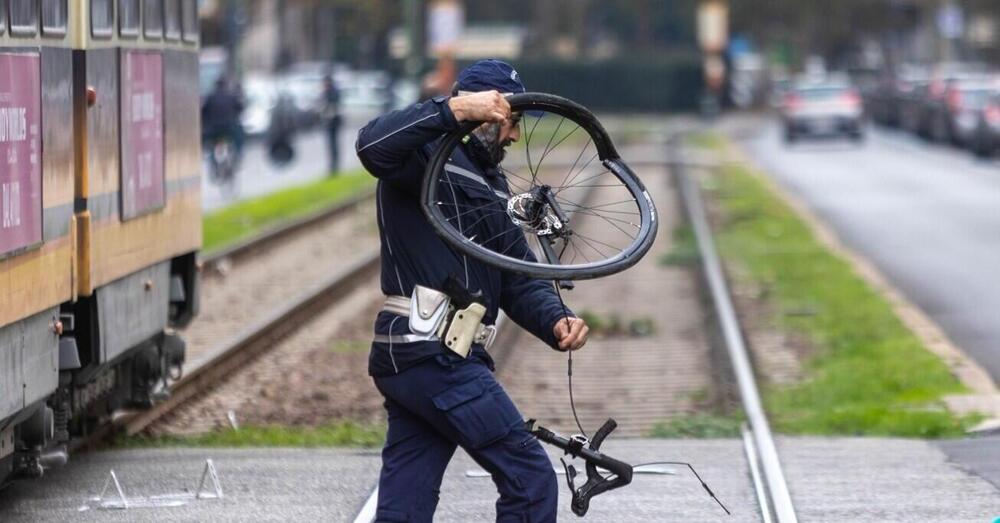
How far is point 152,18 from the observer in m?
9.08

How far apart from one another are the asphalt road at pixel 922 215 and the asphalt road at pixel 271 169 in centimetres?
702

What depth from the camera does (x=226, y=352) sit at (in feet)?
41.1

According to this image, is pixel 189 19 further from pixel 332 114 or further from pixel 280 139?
pixel 280 139

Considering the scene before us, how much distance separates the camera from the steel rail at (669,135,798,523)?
7.84 metres

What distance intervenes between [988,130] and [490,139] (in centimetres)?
3588

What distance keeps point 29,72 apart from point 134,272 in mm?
1972

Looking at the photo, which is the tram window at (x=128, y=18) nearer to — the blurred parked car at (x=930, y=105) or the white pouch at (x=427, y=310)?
the white pouch at (x=427, y=310)

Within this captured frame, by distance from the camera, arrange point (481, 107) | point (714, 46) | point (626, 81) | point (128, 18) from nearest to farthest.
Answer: point (481, 107) → point (128, 18) → point (626, 81) → point (714, 46)

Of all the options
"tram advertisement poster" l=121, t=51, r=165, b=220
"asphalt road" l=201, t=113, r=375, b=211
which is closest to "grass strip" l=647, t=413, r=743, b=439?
"tram advertisement poster" l=121, t=51, r=165, b=220

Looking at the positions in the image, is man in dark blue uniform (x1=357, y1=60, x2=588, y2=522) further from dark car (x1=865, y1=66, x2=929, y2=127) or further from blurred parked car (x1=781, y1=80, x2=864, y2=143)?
dark car (x1=865, y1=66, x2=929, y2=127)

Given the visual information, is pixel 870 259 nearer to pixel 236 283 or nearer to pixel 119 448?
pixel 236 283

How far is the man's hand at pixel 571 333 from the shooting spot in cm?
574

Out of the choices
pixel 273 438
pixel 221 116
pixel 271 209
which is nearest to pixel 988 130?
Result: pixel 221 116

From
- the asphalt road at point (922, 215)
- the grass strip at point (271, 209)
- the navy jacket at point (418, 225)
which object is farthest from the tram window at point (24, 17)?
the grass strip at point (271, 209)
